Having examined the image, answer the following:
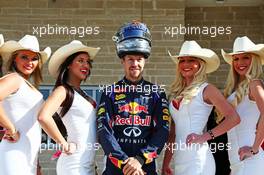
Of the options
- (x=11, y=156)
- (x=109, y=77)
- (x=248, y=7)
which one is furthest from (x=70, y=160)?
(x=248, y=7)

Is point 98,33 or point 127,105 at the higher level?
point 98,33

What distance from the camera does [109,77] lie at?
7.30 meters

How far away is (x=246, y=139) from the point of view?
4062 mm

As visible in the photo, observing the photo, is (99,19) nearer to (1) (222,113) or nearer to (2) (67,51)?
(2) (67,51)

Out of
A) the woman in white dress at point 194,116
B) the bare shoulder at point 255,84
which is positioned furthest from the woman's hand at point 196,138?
the bare shoulder at point 255,84

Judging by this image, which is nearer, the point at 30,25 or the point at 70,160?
the point at 70,160

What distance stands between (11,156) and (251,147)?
1.60 meters

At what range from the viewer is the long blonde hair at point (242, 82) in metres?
4.12

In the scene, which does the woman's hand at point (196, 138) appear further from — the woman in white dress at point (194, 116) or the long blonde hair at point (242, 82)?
the long blonde hair at point (242, 82)

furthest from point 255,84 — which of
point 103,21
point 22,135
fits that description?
point 103,21

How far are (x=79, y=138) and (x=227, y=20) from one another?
14.7 feet

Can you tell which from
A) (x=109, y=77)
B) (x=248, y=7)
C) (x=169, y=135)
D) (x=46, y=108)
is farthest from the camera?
(x=248, y=7)

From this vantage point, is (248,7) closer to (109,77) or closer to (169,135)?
(109,77)

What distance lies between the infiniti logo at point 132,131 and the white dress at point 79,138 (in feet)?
0.86
